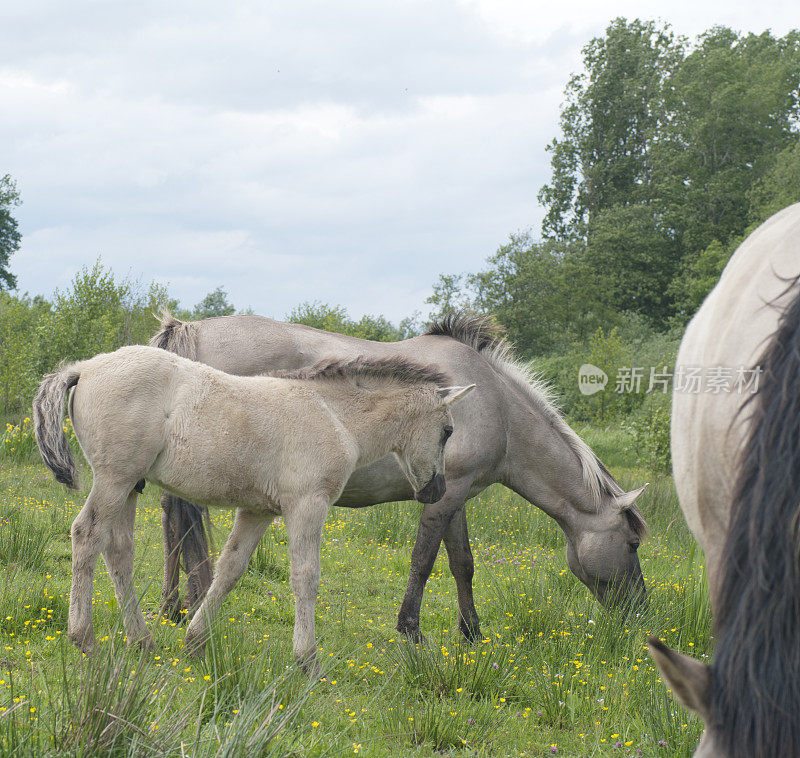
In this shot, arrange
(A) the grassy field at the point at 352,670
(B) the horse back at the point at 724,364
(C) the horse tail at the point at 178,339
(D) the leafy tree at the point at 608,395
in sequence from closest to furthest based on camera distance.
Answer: (B) the horse back at the point at 724,364, (A) the grassy field at the point at 352,670, (C) the horse tail at the point at 178,339, (D) the leafy tree at the point at 608,395

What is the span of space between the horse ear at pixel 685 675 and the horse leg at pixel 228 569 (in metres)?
3.23

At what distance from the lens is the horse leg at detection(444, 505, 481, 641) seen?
5605mm

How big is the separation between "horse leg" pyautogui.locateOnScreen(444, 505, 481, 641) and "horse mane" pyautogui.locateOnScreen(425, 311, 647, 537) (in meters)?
1.11

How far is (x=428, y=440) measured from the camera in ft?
15.0

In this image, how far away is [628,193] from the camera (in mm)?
45094

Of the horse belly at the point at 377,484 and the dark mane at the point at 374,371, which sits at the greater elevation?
the dark mane at the point at 374,371

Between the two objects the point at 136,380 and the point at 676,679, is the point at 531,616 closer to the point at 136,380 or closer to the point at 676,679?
the point at 136,380

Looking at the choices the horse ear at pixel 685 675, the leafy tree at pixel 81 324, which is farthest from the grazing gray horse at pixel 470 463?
the leafy tree at pixel 81 324

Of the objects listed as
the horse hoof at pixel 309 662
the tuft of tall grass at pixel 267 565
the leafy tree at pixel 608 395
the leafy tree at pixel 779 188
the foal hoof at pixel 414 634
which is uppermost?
the leafy tree at pixel 779 188

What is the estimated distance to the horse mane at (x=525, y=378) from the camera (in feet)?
19.5

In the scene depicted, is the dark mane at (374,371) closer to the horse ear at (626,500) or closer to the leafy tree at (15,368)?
the horse ear at (626,500)

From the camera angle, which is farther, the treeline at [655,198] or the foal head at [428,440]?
the treeline at [655,198]

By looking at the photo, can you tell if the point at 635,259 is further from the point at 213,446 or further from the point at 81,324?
the point at 213,446

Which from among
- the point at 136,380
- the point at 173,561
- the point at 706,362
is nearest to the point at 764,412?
the point at 706,362
